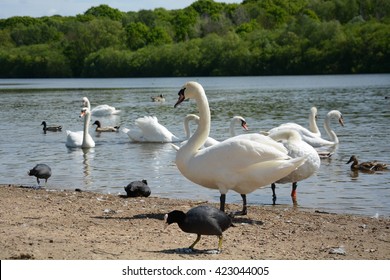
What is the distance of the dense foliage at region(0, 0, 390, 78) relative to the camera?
89562mm

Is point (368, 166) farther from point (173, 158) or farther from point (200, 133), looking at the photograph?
point (200, 133)

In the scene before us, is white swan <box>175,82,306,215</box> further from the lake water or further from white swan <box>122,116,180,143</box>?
white swan <box>122,116,180,143</box>

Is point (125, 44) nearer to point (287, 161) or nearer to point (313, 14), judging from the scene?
point (313, 14)

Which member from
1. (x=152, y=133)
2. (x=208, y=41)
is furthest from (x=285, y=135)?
(x=208, y=41)

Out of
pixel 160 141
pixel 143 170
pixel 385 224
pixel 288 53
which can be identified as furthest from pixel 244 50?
pixel 385 224

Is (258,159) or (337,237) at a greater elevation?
(258,159)

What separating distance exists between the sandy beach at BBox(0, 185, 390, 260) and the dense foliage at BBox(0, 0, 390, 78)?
253 ft

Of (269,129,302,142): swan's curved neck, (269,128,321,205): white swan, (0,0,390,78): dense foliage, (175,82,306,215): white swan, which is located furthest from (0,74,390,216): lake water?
(0,0,390,78): dense foliage

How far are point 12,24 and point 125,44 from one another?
2801 cm

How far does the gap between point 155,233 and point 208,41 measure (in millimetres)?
96708

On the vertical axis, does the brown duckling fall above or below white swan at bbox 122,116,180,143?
above

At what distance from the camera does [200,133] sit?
898cm

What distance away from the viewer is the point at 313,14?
121938 mm

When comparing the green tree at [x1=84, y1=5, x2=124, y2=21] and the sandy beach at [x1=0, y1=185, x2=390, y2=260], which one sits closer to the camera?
the sandy beach at [x1=0, y1=185, x2=390, y2=260]
